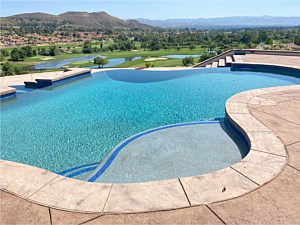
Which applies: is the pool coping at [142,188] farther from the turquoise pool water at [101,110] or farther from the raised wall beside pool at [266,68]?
the raised wall beside pool at [266,68]

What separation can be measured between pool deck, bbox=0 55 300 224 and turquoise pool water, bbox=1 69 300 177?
8.09 feet

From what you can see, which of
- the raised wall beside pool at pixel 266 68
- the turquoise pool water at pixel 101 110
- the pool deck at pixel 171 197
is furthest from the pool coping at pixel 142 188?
the raised wall beside pool at pixel 266 68

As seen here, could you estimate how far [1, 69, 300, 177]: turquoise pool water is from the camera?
848cm

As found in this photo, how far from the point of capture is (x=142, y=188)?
4.84 meters

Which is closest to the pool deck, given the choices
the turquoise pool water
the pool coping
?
the pool coping

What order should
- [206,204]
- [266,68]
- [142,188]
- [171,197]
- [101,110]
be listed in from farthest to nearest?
[266,68] < [101,110] < [142,188] < [171,197] < [206,204]

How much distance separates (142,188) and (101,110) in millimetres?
8092

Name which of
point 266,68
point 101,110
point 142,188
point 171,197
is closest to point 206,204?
point 171,197

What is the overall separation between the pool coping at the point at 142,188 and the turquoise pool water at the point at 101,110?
2169mm

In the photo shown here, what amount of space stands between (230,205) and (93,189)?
2.64m

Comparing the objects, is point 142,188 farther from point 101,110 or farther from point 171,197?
point 101,110

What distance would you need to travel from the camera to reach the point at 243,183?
488cm

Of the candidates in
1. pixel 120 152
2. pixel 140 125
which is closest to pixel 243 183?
pixel 120 152

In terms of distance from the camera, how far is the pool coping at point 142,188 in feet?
14.3
